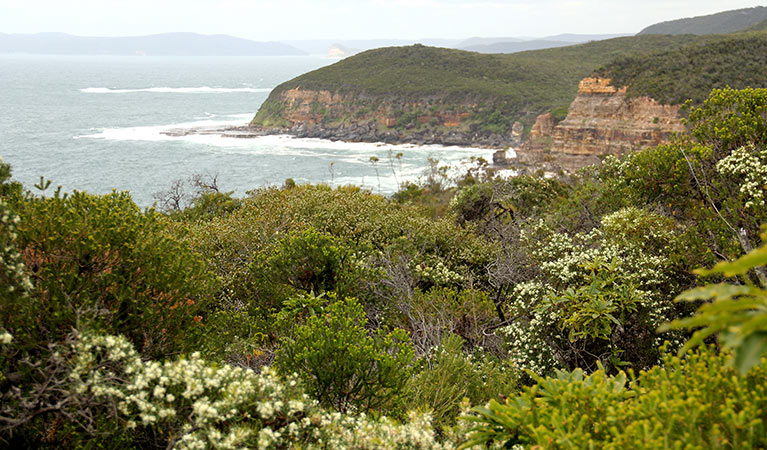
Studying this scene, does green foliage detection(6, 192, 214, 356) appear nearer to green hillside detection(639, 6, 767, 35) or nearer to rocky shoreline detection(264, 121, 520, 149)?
rocky shoreline detection(264, 121, 520, 149)

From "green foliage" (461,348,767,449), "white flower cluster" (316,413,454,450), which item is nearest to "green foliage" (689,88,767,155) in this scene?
"green foliage" (461,348,767,449)

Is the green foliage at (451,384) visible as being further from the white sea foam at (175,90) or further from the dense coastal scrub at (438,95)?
the white sea foam at (175,90)

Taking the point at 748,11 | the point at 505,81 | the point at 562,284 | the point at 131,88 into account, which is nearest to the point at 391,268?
the point at 562,284

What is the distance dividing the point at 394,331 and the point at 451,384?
37.7 inches

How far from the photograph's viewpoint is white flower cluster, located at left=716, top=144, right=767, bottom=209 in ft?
25.2

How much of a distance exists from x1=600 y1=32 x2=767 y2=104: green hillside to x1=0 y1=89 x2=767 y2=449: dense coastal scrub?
40150 mm

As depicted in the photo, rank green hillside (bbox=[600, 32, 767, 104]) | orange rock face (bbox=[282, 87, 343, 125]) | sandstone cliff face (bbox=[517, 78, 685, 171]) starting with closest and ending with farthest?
green hillside (bbox=[600, 32, 767, 104]), sandstone cliff face (bbox=[517, 78, 685, 171]), orange rock face (bbox=[282, 87, 343, 125])

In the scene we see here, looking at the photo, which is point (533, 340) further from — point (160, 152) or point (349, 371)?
point (160, 152)

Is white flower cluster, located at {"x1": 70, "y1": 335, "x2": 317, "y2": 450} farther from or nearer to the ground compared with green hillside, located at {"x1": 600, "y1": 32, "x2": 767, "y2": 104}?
nearer to the ground

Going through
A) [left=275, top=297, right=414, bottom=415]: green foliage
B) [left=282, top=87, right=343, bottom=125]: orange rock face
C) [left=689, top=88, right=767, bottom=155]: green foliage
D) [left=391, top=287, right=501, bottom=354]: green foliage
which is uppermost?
[left=282, top=87, right=343, bottom=125]: orange rock face

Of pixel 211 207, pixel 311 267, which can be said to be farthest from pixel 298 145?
pixel 311 267

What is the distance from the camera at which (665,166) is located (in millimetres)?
10453

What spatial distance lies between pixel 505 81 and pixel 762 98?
8770cm

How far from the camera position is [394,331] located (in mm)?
6574
